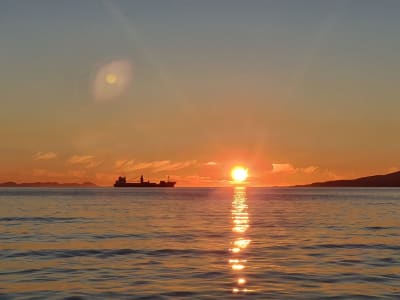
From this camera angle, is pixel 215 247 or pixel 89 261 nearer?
pixel 89 261

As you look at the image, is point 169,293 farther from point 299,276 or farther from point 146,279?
point 299,276

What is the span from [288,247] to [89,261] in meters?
15.2

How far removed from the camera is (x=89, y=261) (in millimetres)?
33094

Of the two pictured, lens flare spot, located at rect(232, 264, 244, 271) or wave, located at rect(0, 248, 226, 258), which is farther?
wave, located at rect(0, 248, 226, 258)

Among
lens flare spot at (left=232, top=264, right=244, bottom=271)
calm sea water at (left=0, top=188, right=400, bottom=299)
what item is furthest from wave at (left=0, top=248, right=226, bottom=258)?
lens flare spot at (left=232, top=264, right=244, bottom=271)

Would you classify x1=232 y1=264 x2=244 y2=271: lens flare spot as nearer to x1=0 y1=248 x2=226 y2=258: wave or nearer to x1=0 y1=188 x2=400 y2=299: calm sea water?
x1=0 y1=188 x2=400 y2=299: calm sea water

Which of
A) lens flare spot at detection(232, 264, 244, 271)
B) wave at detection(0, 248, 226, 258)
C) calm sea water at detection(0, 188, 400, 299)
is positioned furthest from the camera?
wave at detection(0, 248, 226, 258)

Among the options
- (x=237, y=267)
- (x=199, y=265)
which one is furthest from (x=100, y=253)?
(x=237, y=267)

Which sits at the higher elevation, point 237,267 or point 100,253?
point 100,253

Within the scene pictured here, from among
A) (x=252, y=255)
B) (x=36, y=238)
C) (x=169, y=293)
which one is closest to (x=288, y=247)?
(x=252, y=255)

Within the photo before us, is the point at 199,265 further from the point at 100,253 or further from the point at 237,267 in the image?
the point at 100,253

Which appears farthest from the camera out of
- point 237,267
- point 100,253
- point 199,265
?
point 100,253

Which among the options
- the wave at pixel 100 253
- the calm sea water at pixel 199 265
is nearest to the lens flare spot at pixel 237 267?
the calm sea water at pixel 199 265

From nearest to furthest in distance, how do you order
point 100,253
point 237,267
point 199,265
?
point 237,267, point 199,265, point 100,253
